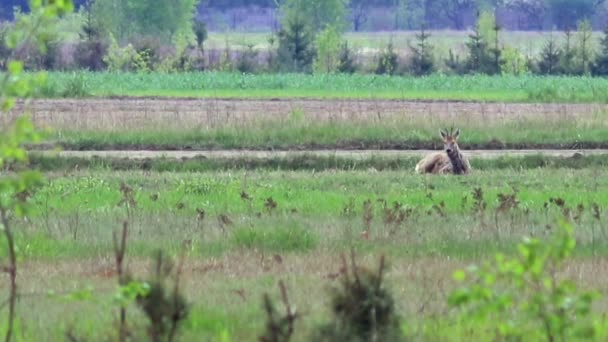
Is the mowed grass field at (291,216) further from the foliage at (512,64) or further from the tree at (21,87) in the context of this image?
the foliage at (512,64)

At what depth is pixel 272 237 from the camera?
1374 centimetres

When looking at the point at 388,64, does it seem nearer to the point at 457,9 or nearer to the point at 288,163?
the point at 288,163

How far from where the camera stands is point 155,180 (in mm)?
21562

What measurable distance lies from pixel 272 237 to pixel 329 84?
5765cm

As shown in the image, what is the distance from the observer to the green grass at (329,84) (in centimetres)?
6300

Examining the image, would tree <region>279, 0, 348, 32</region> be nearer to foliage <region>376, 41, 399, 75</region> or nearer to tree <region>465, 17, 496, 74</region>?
foliage <region>376, 41, 399, 75</region>

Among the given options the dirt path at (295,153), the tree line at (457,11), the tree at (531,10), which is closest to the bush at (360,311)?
the dirt path at (295,153)

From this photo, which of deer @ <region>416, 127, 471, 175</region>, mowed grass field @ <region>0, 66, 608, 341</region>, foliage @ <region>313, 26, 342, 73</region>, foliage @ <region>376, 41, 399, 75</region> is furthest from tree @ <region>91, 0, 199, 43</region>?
deer @ <region>416, 127, 471, 175</region>

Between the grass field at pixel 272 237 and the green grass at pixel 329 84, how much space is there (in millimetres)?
39999

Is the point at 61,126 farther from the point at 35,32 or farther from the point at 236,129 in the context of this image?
the point at 35,32

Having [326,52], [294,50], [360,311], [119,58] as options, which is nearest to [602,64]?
[326,52]

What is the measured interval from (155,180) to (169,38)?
89170 mm

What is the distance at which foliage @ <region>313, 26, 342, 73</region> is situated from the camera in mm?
85125

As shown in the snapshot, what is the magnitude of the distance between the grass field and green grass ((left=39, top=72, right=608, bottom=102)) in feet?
131
